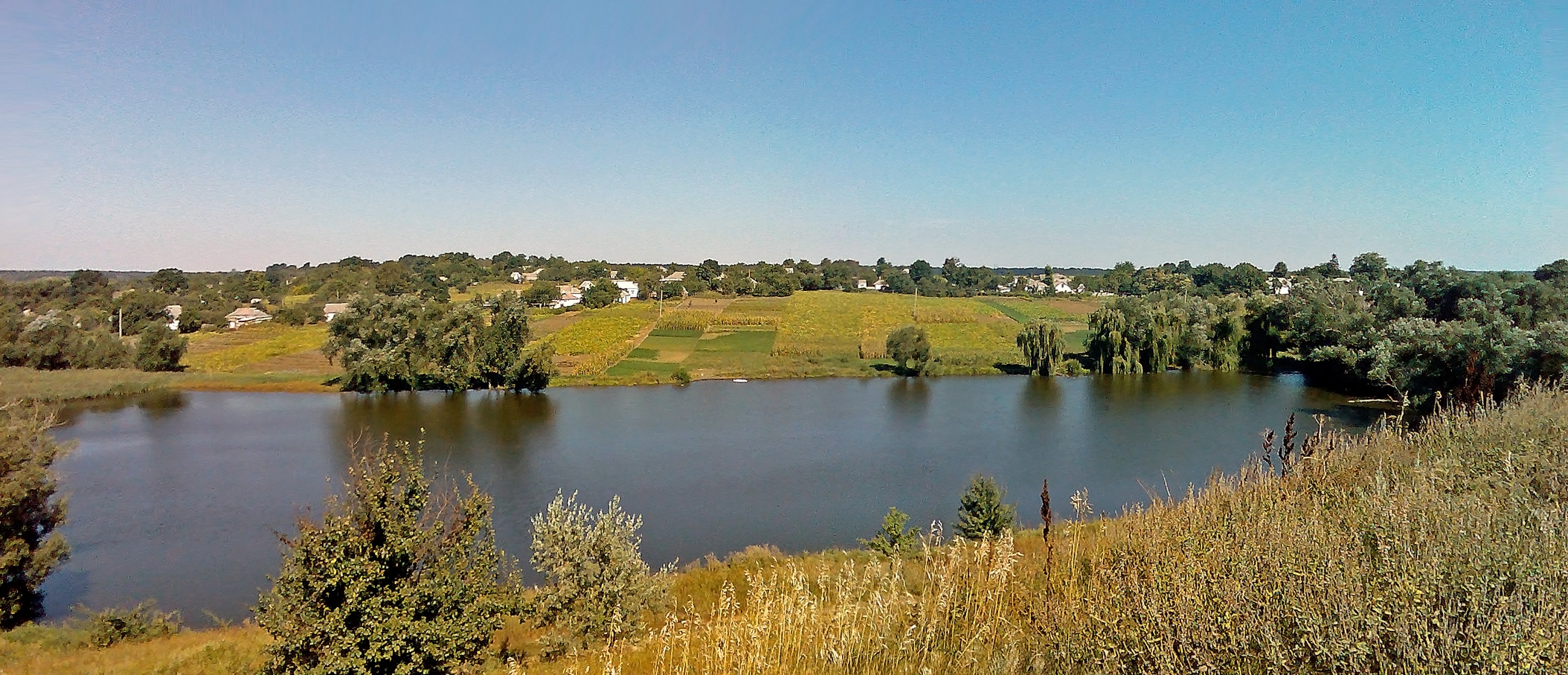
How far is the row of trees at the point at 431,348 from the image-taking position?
3669 centimetres

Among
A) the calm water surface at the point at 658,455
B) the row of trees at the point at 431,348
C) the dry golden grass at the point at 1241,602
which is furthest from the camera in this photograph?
the row of trees at the point at 431,348

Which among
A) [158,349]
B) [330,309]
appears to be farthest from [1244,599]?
[330,309]

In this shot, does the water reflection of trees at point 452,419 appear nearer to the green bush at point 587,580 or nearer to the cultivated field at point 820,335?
the cultivated field at point 820,335

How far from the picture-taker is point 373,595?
6.59 meters

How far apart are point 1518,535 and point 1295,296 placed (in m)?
47.9

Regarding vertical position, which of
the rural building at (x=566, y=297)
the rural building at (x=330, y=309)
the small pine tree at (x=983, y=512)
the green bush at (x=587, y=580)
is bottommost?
the small pine tree at (x=983, y=512)

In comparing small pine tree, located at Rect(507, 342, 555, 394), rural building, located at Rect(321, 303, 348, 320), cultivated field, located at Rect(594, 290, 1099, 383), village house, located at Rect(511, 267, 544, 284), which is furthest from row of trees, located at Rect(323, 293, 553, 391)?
village house, located at Rect(511, 267, 544, 284)

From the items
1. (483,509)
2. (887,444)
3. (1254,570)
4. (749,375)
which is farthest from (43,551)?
(749,375)

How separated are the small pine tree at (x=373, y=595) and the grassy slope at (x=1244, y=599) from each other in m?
2.08

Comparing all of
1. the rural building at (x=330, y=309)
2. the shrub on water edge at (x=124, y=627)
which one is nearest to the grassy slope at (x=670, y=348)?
the rural building at (x=330, y=309)

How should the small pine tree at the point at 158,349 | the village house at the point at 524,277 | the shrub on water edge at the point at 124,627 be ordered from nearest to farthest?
the shrub on water edge at the point at 124,627, the small pine tree at the point at 158,349, the village house at the point at 524,277

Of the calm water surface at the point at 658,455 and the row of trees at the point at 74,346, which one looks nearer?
the calm water surface at the point at 658,455

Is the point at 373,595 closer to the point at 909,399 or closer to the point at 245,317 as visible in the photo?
the point at 909,399

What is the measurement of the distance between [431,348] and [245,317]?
39336 millimetres
